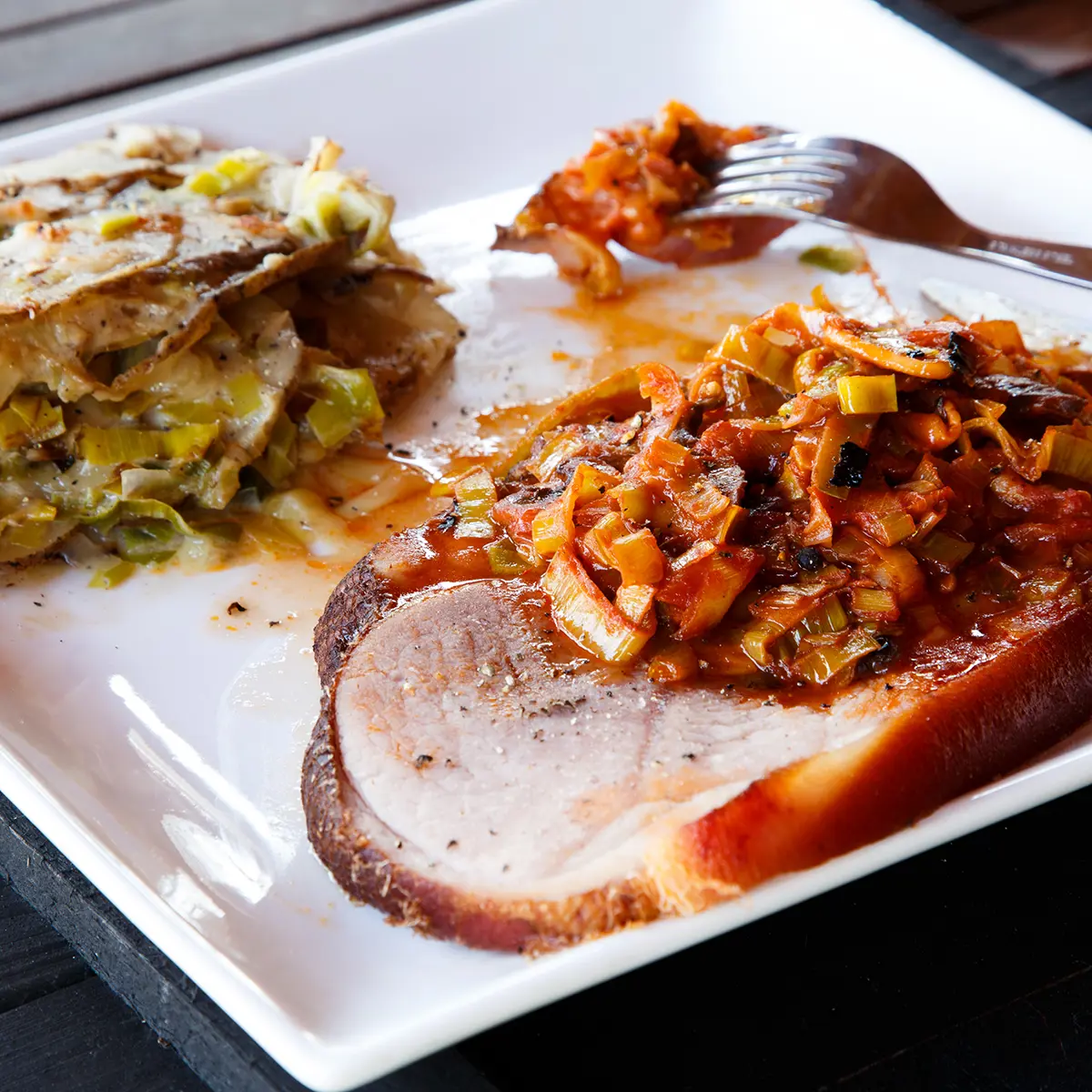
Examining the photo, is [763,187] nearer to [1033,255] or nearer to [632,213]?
[632,213]

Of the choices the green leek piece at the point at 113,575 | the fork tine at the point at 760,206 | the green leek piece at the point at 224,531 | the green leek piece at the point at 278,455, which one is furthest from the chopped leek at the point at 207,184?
the fork tine at the point at 760,206

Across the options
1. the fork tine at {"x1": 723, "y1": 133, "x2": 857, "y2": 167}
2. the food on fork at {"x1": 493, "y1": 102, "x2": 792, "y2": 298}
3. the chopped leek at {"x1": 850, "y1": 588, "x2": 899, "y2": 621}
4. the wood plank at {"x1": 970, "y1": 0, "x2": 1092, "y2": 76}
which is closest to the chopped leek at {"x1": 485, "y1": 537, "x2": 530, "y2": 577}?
the chopped leek at {"x1": 850, "y1": 588, "x2": 899, "y2": 621}

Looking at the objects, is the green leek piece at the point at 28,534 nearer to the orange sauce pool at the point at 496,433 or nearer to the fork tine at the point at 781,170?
the orange sauce pool at the point at 496,433

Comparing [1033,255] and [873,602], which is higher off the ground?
[1033,255]

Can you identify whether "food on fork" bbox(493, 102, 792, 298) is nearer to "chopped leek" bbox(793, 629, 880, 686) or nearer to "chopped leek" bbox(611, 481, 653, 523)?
"chopped leek" bbox(611, 481, 653, 523)

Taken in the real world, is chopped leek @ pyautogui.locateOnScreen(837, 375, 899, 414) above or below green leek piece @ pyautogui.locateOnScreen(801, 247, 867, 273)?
above

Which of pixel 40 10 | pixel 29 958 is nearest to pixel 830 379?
pixel 29 958

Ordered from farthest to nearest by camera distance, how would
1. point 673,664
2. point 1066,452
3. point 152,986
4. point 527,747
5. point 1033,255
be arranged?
1. point 1033,255
2. point 1066,452
3. point 673,664
4. point 527,747
5. point 152,986
